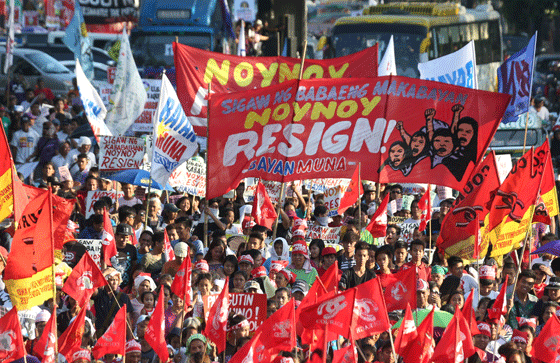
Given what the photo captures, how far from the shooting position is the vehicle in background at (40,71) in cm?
2267

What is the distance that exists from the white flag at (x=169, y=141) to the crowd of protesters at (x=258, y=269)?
1.66 feet

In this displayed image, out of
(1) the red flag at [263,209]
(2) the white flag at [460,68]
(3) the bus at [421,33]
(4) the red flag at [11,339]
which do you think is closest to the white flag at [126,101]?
(1) the red flag at [263,209]

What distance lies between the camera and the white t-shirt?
17.0 m

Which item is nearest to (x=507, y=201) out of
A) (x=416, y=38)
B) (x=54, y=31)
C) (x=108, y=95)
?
(x=108, y=95)

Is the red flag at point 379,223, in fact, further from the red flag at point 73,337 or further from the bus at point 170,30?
the bus at point 170,30

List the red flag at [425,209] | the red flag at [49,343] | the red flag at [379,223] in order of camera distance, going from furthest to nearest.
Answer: the red flag at [425,209]
the red flag at [379,223]
the red flag at [49,343]

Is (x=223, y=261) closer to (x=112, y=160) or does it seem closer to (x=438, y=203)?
(x=112, y=160)

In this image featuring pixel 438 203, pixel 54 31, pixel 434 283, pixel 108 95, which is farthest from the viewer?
pixel 54 31

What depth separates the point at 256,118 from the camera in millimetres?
10719

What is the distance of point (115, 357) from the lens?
9195 mm

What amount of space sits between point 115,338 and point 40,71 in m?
15.0

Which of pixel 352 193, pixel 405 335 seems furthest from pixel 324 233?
pixel 405 335

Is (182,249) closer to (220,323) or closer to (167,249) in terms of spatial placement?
(167,249)

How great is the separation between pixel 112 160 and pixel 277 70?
220 cm
